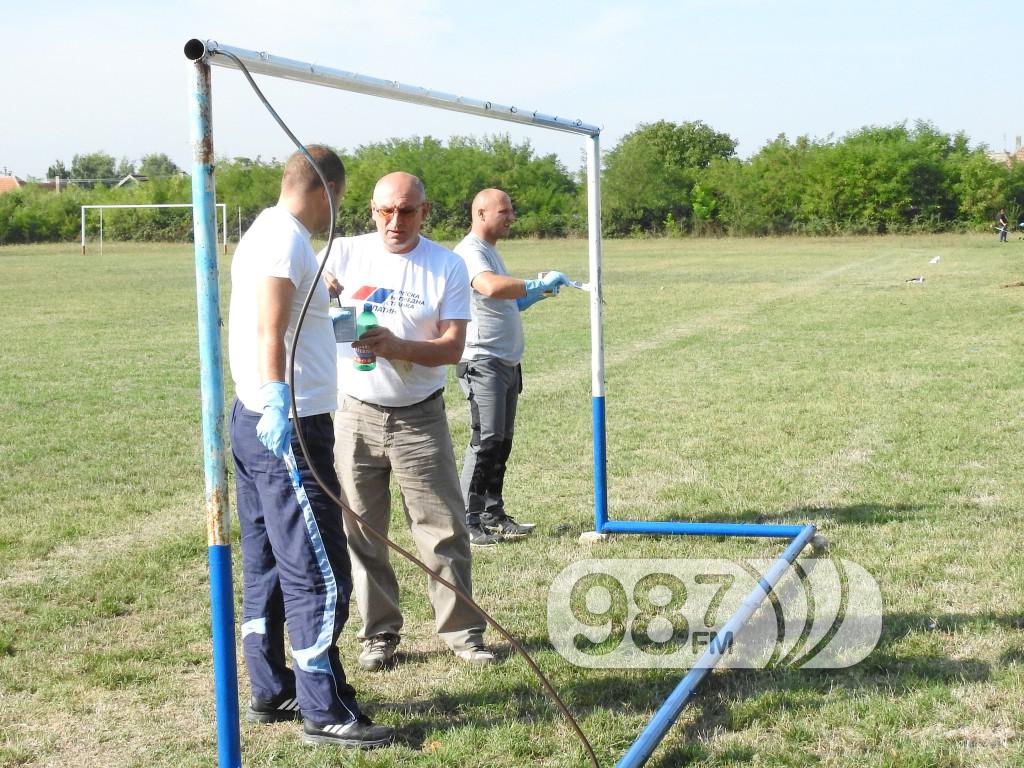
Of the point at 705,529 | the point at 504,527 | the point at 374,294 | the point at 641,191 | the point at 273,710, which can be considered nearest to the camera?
the point at 273,710

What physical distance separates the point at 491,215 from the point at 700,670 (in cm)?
259

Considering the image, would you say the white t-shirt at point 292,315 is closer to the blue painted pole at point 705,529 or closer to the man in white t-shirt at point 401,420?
the man in white t-shirt at point 401,420

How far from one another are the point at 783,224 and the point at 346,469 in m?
66.7

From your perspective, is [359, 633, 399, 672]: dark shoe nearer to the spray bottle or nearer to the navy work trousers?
the navy work trousers

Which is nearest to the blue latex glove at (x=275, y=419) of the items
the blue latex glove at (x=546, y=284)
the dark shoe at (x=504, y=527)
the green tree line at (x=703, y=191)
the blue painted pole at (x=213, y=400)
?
the blue painted pole at (x=213, y=400)

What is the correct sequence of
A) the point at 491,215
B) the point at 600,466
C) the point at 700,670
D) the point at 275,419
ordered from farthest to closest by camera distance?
the point at 600,466, the point at 491,215, the point at 700,670, the point at 275,419

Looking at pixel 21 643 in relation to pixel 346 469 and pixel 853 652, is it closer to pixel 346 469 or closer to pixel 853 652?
pixel 346 469

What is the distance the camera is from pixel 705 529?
603 centimetres

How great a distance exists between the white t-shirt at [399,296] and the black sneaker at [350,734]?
1282 millimetres

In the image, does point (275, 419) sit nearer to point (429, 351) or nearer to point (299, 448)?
point (299, 448)

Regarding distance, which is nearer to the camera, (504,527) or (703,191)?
(504,527)

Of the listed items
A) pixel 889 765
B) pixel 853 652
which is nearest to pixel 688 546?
pixel 853 652

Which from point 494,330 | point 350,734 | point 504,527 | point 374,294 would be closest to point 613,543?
point 504,527

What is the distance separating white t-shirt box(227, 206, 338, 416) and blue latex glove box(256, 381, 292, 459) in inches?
1.9
